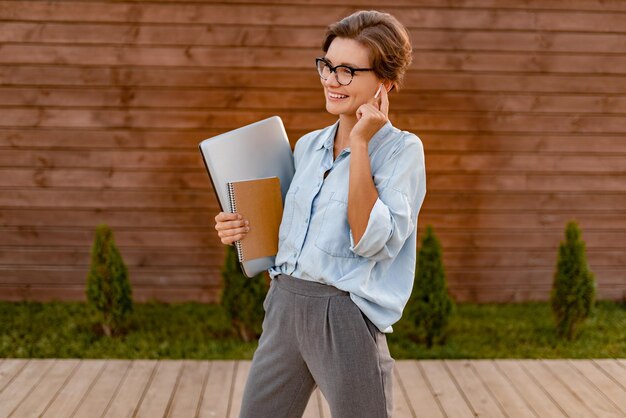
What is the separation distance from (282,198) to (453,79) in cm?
292

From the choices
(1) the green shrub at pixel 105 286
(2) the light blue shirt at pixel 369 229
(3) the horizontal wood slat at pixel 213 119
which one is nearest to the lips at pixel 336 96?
(2) the light blue shirt at pixel 369 229

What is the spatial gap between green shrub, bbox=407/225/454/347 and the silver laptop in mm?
2242

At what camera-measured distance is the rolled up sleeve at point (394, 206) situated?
166cm

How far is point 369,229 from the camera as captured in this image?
165 centimetres

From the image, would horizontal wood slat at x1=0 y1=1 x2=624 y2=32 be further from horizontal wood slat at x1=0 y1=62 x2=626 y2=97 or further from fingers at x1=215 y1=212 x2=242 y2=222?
fingers at x1=215 y1=212 x2=242 y2=222

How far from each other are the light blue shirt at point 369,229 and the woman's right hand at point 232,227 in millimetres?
112

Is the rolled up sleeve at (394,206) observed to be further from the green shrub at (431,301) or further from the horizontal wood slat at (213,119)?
the horizontal wood slat at (213,119)

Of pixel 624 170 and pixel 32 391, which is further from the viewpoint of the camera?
pixel 624 170

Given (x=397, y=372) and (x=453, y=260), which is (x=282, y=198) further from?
(x=453, y=260)

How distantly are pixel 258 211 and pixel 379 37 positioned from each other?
21.8 inches

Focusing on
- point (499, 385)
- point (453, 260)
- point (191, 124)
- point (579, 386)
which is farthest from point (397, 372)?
point (191, 124)

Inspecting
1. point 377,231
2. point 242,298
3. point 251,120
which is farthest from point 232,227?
point 251,120

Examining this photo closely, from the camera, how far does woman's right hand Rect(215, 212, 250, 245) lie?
6.22 ft

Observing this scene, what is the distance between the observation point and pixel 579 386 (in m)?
3.51
